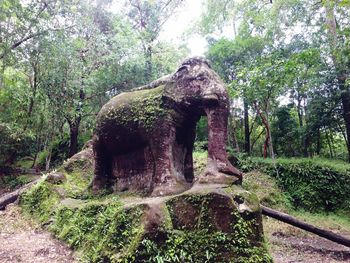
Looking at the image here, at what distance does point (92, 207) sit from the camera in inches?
225

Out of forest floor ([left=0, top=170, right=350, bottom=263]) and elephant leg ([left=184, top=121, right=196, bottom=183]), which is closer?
forest floor ([left=0, top=170, right=350, bottom=263])

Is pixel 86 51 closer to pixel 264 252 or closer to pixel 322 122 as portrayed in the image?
pixel 322 122

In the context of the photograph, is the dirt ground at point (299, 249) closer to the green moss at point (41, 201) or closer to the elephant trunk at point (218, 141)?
the elephant trunk at point (218, 141)

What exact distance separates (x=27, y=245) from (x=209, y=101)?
4142 mm

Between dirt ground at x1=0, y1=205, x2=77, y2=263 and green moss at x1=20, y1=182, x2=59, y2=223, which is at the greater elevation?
green moss at x1=20, y1=182, x2=59, y2=223

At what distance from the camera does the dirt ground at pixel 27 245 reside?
16.6 ft

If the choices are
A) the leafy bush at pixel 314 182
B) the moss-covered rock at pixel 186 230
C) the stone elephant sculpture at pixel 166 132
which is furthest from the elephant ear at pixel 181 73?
the leafy bush at pixel 314 182

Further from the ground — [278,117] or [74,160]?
[278,117]

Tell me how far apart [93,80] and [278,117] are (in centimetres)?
1020

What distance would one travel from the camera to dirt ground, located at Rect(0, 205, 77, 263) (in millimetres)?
5055

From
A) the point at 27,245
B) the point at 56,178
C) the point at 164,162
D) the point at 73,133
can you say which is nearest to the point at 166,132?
the point at 164,162

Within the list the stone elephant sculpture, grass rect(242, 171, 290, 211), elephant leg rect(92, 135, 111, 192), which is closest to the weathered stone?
elephant leg rect(92, 135, 111, 192)

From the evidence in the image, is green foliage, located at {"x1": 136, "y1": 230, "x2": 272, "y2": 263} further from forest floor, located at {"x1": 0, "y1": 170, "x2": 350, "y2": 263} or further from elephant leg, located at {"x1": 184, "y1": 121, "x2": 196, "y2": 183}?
elephant leg, located at {"x1": 184, "y1": 121, "x2": 196, "y2": 183}

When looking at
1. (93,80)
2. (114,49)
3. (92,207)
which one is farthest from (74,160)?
(114,49)
